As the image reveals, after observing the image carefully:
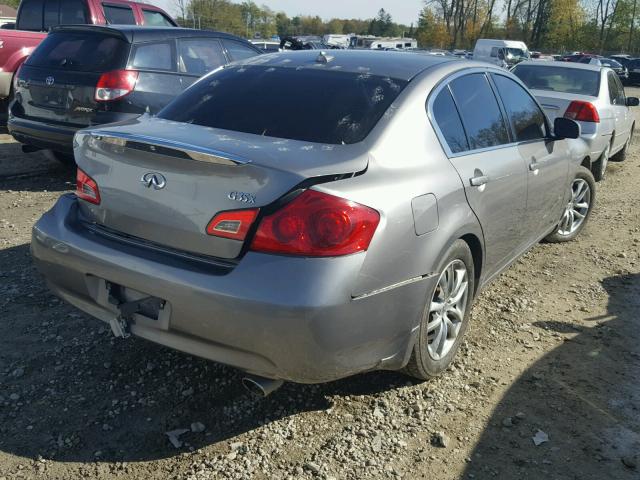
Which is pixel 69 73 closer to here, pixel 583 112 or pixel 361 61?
pixel 361 61

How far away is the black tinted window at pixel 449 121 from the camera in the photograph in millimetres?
3135

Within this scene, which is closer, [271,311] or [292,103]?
[271,311]

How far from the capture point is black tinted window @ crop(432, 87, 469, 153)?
10.3ft

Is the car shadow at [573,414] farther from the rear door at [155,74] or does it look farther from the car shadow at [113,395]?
the rear door at [155,74]

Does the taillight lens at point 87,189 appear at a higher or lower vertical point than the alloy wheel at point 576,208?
higher

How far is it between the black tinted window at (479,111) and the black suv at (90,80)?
3.84 metres

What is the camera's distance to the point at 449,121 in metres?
3.22

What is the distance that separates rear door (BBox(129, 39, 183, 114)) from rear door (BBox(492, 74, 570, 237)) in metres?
3.70

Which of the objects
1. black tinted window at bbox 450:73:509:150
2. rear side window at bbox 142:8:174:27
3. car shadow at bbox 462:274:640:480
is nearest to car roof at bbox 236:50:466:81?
black tinted window at bbox 450:73:509:150

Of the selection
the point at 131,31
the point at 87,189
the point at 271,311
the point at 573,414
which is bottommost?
the point at 573,414

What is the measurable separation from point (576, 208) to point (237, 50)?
4.62 m

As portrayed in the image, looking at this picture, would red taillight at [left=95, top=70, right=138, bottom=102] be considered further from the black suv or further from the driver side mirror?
the driver side mirror

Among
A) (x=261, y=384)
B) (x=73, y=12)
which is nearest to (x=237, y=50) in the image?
(x=73, y=12)

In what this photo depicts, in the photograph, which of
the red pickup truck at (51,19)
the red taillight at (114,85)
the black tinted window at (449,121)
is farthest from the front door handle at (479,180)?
the red pickup truck at (51,19)
